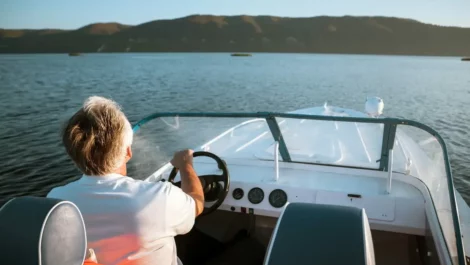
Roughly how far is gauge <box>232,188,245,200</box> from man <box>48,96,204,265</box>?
5.27 feet

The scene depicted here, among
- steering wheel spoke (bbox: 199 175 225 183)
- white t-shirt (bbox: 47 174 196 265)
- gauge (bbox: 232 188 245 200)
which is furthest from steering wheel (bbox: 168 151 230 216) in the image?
white t-shirt (bbox: 47 174 196 265)

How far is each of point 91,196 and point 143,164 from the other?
7784mm

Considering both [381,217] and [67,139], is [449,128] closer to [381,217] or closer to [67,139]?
[381,217]

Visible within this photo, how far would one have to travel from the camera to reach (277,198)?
327 centimetres

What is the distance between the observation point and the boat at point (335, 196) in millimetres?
1682

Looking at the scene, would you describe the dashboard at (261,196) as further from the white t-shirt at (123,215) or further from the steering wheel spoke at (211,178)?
the white t-shirt at (123,215)

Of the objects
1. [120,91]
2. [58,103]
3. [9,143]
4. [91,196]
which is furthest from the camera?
[120,91]

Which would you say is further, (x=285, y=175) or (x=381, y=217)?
(x=285, y=175)

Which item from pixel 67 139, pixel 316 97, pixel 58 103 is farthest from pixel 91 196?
pixel 316 97

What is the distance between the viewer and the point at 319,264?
153cm

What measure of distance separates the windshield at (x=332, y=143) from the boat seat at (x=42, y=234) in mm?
1832

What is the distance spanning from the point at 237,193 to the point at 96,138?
1.85m

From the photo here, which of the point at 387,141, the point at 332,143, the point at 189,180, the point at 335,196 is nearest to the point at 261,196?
the point at 335,196

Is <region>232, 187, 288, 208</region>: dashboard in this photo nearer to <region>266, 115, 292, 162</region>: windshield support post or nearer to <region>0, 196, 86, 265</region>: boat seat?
<region>266, 115, 292, 162</region>: windshield support post
